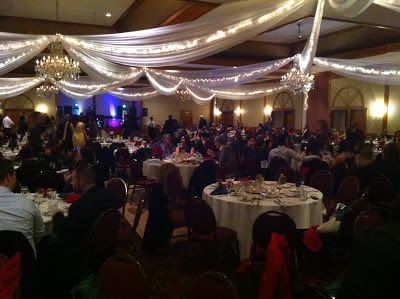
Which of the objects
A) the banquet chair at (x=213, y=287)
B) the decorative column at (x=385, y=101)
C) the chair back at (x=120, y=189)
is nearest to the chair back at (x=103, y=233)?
the banquet chair at (x=213, y=287)

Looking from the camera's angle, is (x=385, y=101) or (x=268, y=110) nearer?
(x=385, y=101)

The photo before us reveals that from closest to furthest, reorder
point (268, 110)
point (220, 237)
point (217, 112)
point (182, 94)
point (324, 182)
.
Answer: point (220, 237)
point (324, 182)
point (182, 94)
point (268, 110)
point (217, 112)

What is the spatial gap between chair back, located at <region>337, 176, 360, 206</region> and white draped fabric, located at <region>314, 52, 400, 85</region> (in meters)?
2.63

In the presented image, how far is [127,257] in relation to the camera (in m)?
2.23

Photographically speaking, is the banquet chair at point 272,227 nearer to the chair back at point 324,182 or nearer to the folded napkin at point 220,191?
the folded napkin at point 220,191

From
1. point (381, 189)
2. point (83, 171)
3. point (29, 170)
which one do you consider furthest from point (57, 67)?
point (381, 189)

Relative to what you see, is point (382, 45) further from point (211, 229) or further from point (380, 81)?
point (211, 229)

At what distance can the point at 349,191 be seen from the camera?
16.9ft

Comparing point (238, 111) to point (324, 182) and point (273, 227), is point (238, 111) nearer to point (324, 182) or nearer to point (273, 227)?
point (324, 182)

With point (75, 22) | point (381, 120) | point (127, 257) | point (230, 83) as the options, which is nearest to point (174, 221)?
point (127, 257)

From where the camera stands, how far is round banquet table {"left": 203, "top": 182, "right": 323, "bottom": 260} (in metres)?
4.18

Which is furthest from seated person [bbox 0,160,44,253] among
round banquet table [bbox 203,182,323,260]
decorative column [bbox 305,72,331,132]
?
decorative column [bbox 305,72,331,132]

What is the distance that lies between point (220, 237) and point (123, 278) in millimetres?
1982

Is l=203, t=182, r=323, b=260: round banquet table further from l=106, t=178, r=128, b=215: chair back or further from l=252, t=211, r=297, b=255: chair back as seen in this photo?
l=106, t=178, r=128, b=215: chair back
